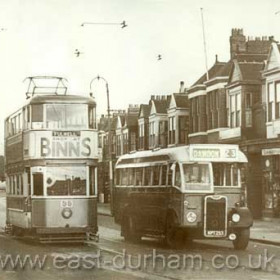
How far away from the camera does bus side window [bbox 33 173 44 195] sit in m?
23.9

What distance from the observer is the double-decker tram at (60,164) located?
77.9 feet

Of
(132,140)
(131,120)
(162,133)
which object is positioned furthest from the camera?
(131,120)

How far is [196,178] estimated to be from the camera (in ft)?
72.4

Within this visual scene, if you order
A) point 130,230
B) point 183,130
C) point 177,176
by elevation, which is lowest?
point 130,230

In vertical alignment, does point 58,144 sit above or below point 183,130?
below

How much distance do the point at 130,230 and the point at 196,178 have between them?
4.08 metres

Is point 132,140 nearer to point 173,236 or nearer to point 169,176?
point 169,176

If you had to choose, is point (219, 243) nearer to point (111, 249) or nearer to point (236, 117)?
point (111, 249)

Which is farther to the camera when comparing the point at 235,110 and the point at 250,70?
the point at 235,110

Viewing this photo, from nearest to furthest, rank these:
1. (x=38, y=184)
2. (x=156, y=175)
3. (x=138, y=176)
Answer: (x=156, y=175)
(x=38, y=184)
(x=138, y=176)

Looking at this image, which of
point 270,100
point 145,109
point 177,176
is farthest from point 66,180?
point 145,109

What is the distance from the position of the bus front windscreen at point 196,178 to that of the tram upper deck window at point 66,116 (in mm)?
3461

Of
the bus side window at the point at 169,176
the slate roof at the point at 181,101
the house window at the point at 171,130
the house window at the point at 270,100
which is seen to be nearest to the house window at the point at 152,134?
the house window at the point at 171,130

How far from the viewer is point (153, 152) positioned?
24.3 meters
